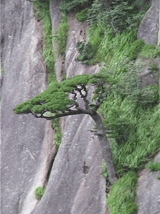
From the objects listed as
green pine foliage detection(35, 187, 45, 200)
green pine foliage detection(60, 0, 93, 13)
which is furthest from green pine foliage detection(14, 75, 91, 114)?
green pine foliage detection(60, 0, 93, 13)

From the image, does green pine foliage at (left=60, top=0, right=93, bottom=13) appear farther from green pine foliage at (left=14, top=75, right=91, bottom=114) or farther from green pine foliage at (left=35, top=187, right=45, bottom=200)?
green pine foliage at (left=35, top=187, right=45, bottom=200)

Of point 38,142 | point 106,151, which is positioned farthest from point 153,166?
point 38,142

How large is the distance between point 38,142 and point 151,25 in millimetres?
6204

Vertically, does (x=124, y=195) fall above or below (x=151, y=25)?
below

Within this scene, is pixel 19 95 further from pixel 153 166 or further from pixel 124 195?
pixel 153 166

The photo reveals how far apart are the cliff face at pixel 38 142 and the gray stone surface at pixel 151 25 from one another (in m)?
0.04

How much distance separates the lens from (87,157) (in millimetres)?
14734

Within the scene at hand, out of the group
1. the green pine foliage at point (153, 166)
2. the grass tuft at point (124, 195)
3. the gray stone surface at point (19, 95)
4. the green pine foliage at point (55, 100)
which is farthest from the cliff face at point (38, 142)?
the green pine foliage at point (55, 100)

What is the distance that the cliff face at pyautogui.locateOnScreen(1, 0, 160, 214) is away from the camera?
1423 cm

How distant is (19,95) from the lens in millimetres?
20312

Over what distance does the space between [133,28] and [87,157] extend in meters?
5.01

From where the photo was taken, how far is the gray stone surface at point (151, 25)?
15750 mm

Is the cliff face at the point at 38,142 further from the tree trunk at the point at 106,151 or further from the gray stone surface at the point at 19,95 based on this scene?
the tree trunk at the point at 106,151

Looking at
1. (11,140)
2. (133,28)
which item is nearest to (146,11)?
(133,28)
